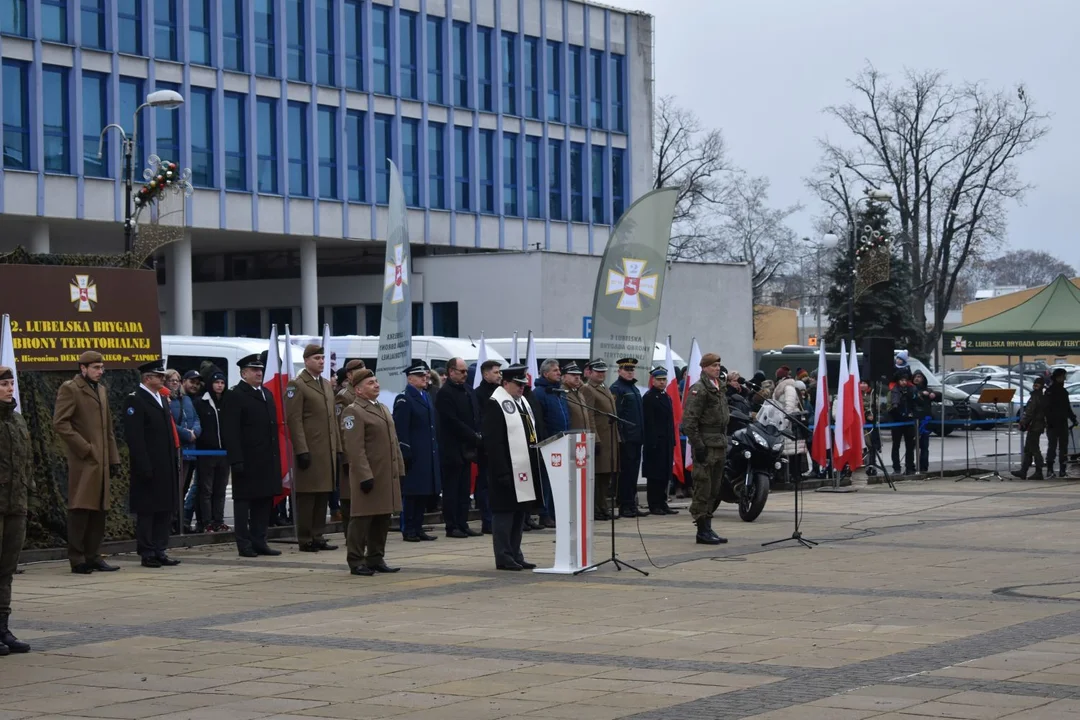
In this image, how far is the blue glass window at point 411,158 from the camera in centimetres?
4962

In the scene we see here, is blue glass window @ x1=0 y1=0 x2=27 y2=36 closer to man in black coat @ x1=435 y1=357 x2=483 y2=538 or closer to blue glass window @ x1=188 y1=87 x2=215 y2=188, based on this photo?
blue glass window @ x1=188 y1=87 x2=215 y2=188

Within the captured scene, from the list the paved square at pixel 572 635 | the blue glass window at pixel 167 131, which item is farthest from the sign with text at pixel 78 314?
the blue glass window at pixel 167 131

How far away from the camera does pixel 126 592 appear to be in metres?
12.7

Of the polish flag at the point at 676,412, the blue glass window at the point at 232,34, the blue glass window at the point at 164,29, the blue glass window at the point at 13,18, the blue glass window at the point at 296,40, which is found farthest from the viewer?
the blue glass window at the point at 296,40

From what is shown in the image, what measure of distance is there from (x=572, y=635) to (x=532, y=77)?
44724 mm

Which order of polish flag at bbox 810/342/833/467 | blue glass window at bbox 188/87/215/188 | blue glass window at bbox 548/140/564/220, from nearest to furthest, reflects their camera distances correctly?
polish flag at bbox 810/342/833/467
blue glass window at bbox 188/87/215/188
blue glass window at bbox 548/140/564/220

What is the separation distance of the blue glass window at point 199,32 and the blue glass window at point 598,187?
15.2 m

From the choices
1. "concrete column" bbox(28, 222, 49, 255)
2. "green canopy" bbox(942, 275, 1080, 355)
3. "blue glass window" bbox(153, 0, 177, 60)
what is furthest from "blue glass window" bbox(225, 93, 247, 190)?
"green canopy" bbox(942, 275, 1080, 355)

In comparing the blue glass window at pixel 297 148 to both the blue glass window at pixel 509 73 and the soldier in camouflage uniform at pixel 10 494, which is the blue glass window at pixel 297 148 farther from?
the soldier in camouflage uniform at pixel 10 494

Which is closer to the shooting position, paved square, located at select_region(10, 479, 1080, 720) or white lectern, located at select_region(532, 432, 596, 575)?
paved square, located at select_region(10, 479, 1080, 720)

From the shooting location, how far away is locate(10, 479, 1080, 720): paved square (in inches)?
313

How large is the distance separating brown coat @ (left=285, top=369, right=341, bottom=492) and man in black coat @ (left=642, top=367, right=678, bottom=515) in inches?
196

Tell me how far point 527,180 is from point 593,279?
31.1ft

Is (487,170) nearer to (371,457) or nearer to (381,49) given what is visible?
(381,49)
